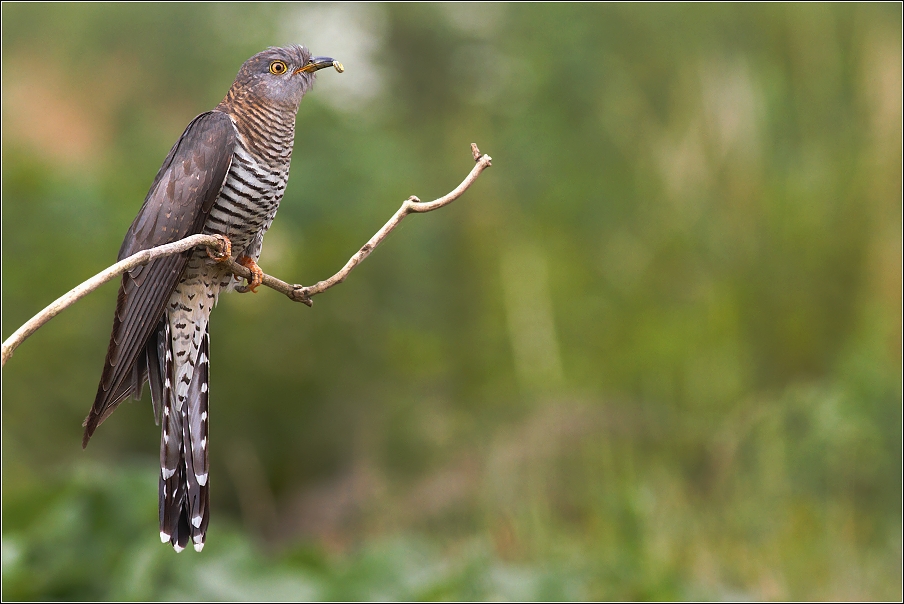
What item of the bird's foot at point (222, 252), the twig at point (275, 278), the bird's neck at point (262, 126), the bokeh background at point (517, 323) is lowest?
the twig at point (275, 278)

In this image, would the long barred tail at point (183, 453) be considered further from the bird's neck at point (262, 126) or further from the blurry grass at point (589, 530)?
the blurry grass at point (589, 530)

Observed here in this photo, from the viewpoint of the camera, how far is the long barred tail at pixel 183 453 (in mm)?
795

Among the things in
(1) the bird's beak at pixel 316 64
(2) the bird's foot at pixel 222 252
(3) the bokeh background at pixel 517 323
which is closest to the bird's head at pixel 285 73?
(1) the bird's beak at pixel 316 64

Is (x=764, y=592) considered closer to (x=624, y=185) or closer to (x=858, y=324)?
(x=858, y=324)

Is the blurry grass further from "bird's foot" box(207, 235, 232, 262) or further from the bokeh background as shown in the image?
"bird's foot" box(207, 235, 232, 262)

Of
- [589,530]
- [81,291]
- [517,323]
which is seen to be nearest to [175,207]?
[81,291]

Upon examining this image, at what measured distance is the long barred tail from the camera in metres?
0.79

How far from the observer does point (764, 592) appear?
288 centimetres

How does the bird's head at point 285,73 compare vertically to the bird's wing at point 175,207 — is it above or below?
above

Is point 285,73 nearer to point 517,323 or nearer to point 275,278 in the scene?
point 275,278

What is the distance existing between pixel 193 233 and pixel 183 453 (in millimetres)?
225

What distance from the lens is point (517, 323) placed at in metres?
4.32

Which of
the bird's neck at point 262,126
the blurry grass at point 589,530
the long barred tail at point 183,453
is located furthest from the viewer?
the blurry grass at point 589,530

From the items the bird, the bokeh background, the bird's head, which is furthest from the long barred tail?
the bokeh background
